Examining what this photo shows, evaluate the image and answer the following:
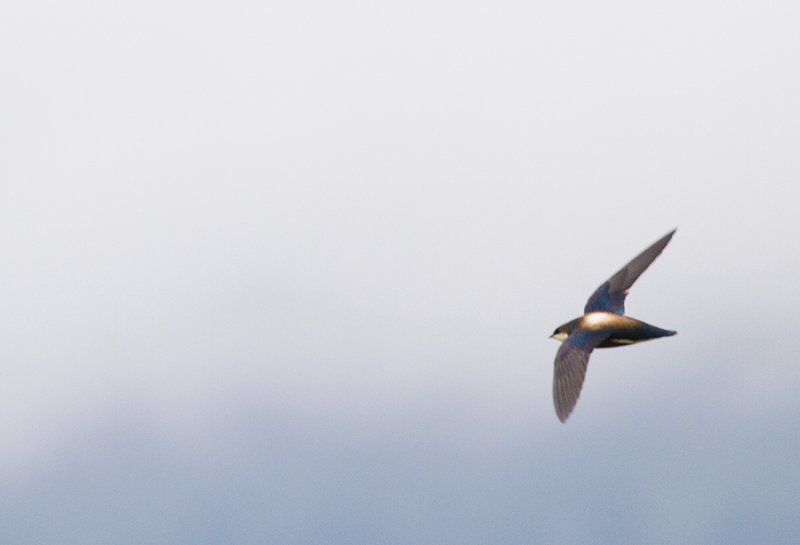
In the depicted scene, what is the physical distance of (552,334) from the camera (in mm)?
27109

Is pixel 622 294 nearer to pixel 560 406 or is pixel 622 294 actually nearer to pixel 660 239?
pixel 660 239

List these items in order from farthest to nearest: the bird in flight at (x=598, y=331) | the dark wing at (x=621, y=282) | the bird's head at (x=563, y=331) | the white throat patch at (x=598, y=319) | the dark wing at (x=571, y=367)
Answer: the dark wing at (x=621, y=282)
the bird's head at (x=563, y=331)
the white throat patch at (x=598, y=319)
the bird in flight at (x=598, y=331)
the dark wing at (x=571, y=367)

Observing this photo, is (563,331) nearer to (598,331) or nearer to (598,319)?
(598,319)

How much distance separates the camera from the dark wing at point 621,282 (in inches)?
1101

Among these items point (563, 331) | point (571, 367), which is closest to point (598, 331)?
point (563, 331)

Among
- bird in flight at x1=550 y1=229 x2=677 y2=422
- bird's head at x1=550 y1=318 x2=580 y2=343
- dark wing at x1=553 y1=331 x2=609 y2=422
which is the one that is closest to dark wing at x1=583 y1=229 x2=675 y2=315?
bird in flight at x1=550 y1=229 x2=677 y2=422

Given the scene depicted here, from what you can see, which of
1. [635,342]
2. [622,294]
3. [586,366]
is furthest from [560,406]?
[622,294]

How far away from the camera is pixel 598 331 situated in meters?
26.2

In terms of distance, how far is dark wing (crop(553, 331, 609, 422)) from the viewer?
22984mm

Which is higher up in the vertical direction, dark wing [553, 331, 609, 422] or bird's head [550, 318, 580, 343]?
bird's head [550, 318, 580, 343]

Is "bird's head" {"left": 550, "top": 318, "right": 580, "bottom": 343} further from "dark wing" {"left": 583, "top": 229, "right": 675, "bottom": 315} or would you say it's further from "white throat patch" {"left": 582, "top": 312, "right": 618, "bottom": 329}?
"dark wing" {"left": 583, "top": 229, "right": 675, "bottom": 315}

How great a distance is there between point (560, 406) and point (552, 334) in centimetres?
445

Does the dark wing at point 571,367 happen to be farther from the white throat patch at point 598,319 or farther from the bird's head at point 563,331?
the bird's head at point 563,331

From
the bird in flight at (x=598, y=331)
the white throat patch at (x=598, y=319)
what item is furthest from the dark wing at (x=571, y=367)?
the white throat patch at (x=598, y=319)
